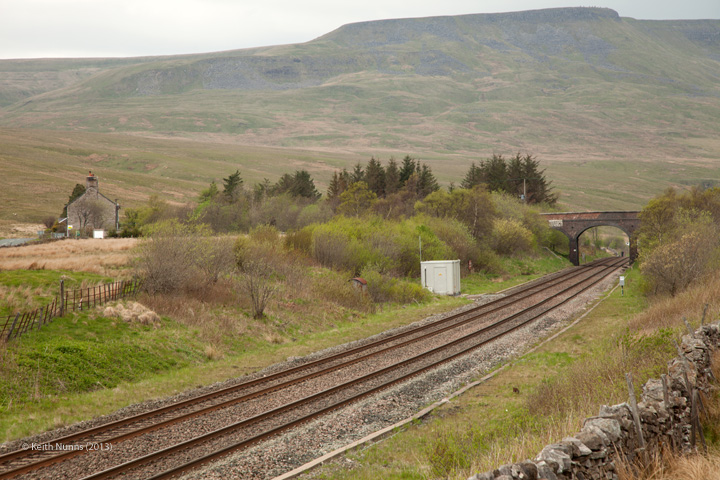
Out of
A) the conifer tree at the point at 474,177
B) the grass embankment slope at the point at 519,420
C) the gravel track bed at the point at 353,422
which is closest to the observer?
the grass embankment slope at the point at 519,420

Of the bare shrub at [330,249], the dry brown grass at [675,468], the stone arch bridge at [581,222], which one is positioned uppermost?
the dry brown grass at [675,468]

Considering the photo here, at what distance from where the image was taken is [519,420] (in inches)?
443

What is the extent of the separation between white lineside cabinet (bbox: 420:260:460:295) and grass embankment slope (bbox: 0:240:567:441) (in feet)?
21.5

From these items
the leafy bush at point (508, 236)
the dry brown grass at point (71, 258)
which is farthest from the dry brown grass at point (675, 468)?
the leafy bush at point (508, 236)

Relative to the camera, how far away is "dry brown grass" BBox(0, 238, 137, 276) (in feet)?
90.0

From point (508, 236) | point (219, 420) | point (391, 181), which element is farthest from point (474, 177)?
point (219, 420)

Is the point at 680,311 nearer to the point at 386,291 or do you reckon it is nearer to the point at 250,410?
the point at 250,410

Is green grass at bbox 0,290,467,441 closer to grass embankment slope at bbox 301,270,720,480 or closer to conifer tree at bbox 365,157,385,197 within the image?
grass embankment slope at bbox 301,270,720,480

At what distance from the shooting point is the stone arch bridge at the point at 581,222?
7075cm

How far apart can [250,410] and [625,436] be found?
891 centimetres

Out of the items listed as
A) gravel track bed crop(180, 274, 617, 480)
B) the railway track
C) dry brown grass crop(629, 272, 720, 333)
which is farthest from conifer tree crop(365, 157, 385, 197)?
gravel track bed crop(180, 274, 617, 480)

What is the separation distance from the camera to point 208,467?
9891 mm

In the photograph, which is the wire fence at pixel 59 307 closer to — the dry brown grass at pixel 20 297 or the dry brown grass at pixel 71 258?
the dry brown grass at pixel 20 297

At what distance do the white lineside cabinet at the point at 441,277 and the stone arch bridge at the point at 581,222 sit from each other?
131 feet
